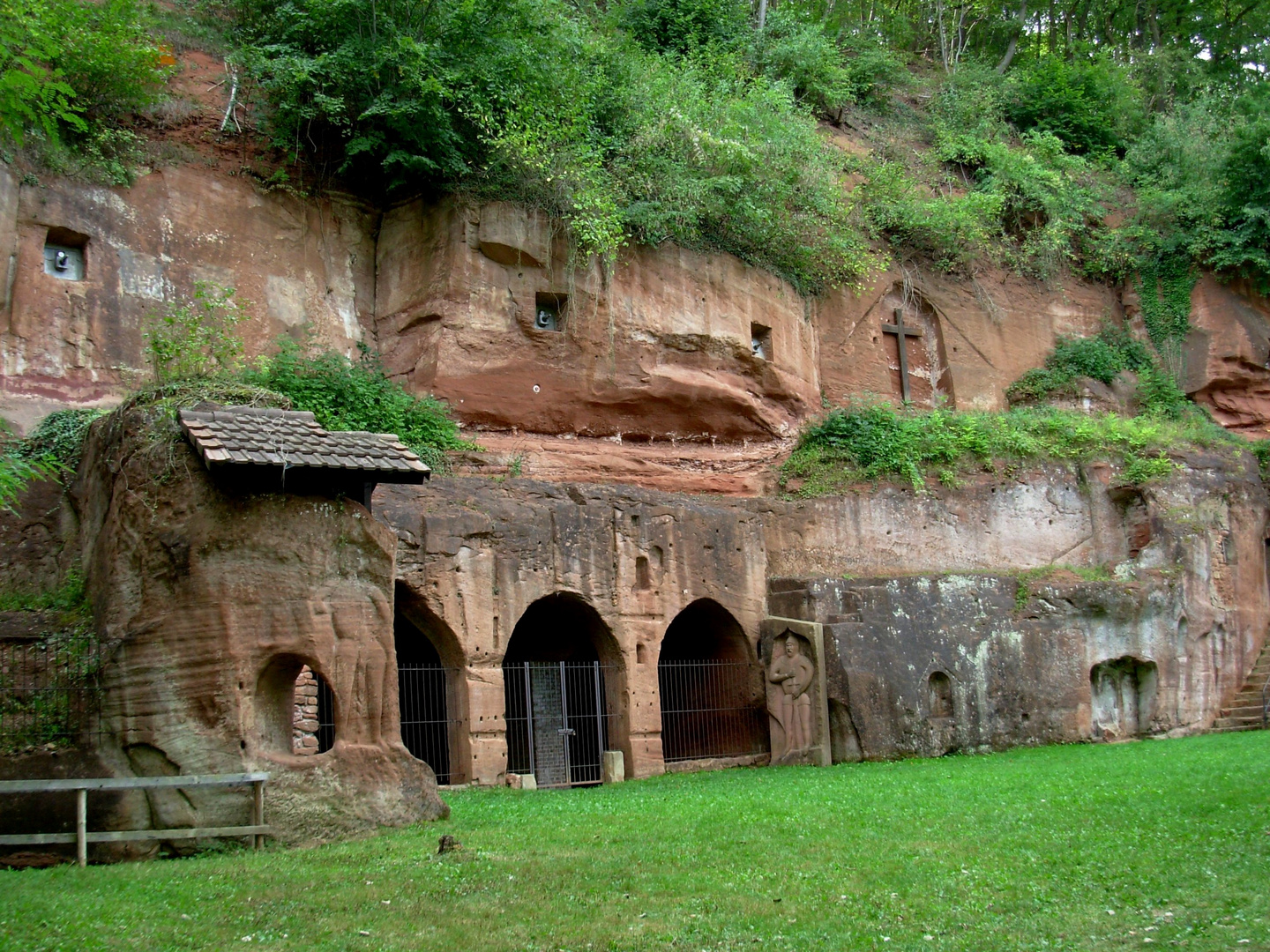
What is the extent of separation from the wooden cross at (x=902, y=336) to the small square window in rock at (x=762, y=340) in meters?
4.82

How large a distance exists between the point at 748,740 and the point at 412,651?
18.9 feet

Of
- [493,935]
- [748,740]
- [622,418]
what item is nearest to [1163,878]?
[493,935]

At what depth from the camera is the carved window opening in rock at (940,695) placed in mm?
19062

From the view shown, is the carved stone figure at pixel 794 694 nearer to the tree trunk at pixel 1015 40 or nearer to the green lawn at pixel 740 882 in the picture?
the green lawn at pixel 740 882

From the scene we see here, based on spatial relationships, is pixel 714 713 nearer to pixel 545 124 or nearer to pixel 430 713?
pixel 430 713

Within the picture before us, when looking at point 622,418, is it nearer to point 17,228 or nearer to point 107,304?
point 107,304

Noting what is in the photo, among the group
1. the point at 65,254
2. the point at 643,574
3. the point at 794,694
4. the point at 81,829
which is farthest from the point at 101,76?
the point at 794,694

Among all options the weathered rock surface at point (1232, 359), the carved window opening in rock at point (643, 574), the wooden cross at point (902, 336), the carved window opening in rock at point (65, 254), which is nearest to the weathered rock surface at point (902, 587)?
the carved window opening in rock at point (643, 574)

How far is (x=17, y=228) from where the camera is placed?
59.8ft

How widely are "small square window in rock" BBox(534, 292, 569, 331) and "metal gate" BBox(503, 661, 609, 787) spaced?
626 centimetres

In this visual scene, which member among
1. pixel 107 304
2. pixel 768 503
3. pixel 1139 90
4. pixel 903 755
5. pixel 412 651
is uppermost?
pixel 1139 90

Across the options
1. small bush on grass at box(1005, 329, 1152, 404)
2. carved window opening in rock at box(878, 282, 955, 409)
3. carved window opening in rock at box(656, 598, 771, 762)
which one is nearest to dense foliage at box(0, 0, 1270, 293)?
carved window opening in rock at box(878, 282, 955, 409)

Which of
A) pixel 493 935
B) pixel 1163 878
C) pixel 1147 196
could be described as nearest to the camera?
pixel 493 935

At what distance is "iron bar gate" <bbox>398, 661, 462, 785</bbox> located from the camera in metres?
17.0
